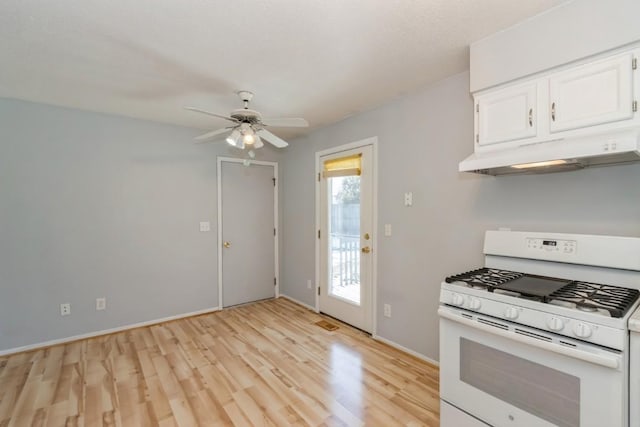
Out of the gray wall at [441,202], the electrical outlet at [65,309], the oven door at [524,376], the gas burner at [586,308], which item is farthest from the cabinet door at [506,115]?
the electrical outlet at [65,309]

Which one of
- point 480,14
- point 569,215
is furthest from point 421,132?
point 569,215

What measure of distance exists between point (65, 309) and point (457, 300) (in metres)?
3.80

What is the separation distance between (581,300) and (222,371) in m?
2.55

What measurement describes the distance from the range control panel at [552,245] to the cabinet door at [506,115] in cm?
66

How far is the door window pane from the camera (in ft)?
11.3

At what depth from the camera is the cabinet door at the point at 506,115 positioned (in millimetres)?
1727

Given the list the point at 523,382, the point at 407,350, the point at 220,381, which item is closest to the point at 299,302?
the point at 407,350

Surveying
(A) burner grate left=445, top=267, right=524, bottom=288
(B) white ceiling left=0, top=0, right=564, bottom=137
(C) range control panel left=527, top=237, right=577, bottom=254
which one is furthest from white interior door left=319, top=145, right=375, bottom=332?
(C) range control panel left=527, top=237, right=577, bottom=254

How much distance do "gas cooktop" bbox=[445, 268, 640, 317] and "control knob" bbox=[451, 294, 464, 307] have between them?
91mm

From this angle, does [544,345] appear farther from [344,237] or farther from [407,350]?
[344,237]

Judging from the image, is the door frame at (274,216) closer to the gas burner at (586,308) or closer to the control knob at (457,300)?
the control knob at (457,300)

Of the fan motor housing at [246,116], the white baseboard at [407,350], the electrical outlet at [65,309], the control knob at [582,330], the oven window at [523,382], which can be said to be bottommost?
the white baseboard at [407,350]

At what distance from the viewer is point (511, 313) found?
1445 millimetres

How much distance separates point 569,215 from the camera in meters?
1.81
